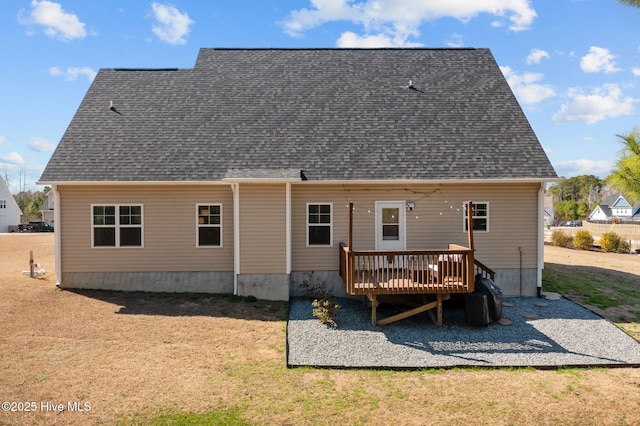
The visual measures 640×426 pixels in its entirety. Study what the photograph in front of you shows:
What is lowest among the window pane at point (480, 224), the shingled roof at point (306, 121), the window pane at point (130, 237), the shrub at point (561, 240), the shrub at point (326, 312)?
the shrub at point (326, 312)

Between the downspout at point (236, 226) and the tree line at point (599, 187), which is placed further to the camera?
the tree line at point (599, 187)

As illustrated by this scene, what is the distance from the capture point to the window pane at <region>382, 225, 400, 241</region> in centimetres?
1226

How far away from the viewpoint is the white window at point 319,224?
1211cm

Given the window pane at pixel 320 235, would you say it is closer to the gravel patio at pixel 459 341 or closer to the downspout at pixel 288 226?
the downspout at pixel 288 226

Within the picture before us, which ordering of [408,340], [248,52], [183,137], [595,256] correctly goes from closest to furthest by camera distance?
[408,340] < [183,137] < [248,52] < [595,256]

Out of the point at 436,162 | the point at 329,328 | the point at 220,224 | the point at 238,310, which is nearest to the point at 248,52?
the point at 220,224

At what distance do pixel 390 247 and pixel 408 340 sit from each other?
374cm

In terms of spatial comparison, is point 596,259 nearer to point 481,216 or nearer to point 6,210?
point 481,216

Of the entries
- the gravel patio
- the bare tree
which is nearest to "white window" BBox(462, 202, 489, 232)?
the gravel patio

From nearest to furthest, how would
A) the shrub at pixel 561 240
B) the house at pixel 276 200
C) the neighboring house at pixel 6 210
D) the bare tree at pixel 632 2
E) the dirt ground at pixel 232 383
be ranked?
the dirt ground at pixel 232 383, the bare tree at pixel 632 2, the house at pixel 276 200, the shrub at pixel 561 240, the neighboring house at pixel 6 210

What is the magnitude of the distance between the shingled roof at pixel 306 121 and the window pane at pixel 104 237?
1.58 m

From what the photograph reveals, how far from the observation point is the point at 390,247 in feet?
40.1

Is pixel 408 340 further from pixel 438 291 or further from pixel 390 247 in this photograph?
pixel 390 247

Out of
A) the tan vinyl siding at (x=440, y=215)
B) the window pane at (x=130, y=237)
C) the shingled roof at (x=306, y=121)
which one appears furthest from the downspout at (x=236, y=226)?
the window pane at (x=130, y=237)
